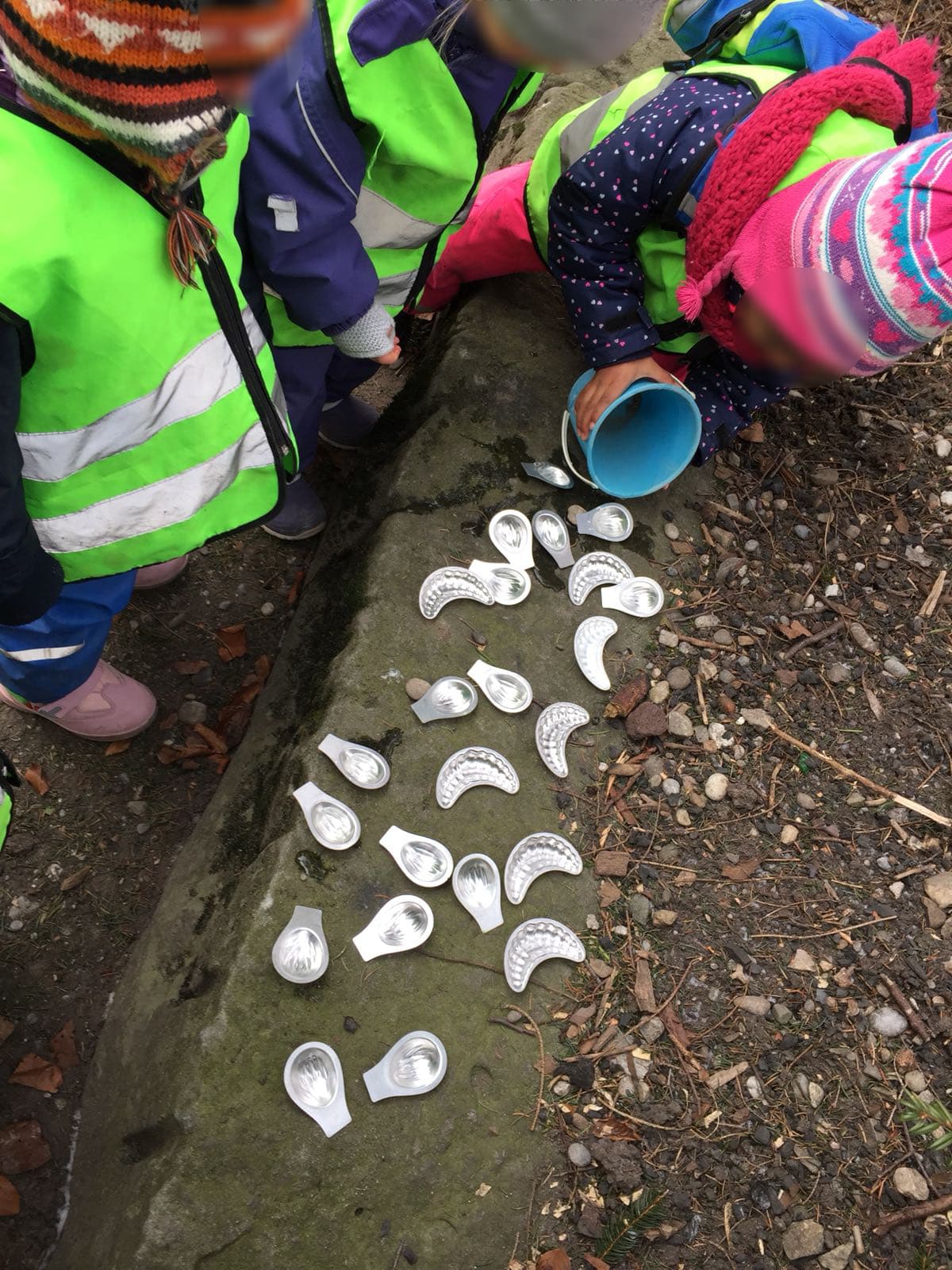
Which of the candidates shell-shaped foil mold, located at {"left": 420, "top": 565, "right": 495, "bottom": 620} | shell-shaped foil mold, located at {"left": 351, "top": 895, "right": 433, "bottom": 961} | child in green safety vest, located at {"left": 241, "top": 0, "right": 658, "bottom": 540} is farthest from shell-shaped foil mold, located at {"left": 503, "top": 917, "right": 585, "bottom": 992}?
child in green safety vest, located at {"left": 241, "top": 0, "right": 658, "bottom": 540}

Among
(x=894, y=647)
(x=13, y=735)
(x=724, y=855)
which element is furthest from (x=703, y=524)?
(x=13, y=735)

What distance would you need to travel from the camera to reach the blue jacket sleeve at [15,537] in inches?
46.1

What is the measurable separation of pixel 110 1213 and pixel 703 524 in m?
2.15

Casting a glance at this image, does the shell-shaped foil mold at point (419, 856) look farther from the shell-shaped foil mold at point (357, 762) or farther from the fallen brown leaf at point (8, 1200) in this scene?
the fallen brown leaf at point (8, 1200)

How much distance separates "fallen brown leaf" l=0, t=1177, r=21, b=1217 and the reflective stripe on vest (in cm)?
150

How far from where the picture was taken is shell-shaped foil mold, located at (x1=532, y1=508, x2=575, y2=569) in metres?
2.27

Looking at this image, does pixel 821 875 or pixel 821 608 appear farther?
pixel 821 608

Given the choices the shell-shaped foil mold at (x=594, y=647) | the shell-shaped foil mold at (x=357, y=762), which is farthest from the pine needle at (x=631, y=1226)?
the shell-shaped foil mold at (x=594, y=647)

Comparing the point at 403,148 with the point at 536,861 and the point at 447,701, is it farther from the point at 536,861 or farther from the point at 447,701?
the point at 536,861

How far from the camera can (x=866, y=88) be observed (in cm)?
188

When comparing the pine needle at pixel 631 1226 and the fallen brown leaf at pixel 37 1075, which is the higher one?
the fallen brown leaf at pixel 37 1075

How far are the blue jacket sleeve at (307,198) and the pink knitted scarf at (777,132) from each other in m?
0.76

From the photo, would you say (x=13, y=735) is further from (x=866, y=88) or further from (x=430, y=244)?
(x=866, y=88)

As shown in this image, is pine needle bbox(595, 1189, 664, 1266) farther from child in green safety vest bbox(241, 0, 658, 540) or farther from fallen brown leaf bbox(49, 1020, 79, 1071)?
child in green safety vest bbox(241, 0, 658, 540)
